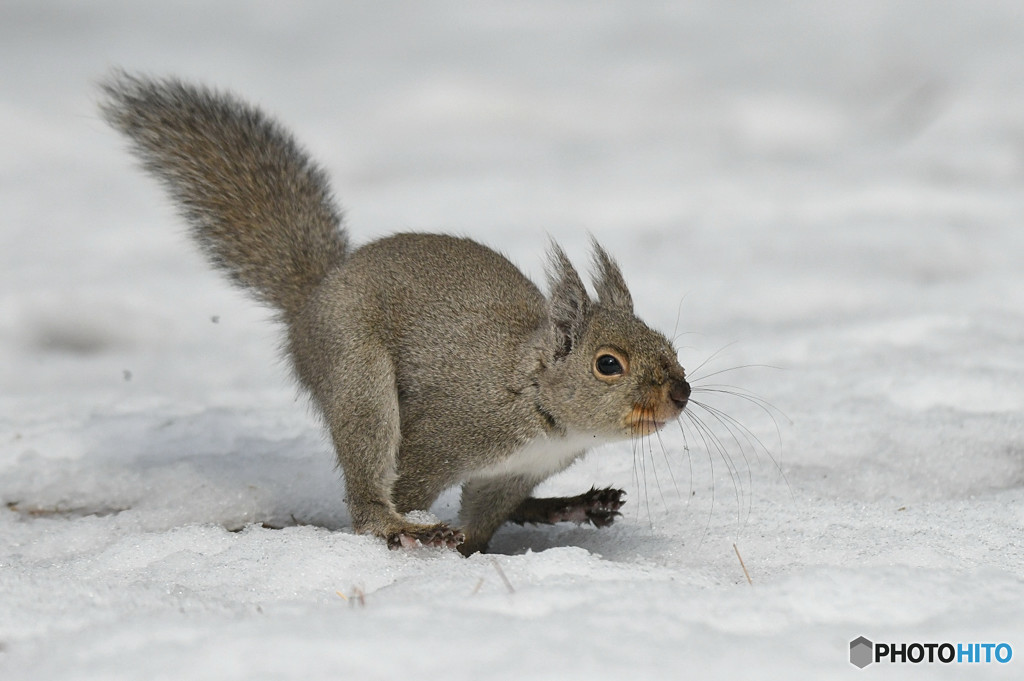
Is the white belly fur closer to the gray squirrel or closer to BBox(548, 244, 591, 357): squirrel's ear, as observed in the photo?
the gray squirrel

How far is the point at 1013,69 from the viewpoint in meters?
10.4

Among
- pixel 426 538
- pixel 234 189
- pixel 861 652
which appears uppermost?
pixel 234 189

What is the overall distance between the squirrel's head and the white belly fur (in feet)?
0.22

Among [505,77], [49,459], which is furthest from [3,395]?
[505,77]

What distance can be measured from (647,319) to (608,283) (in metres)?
2.92

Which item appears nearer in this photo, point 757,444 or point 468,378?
point 468,378

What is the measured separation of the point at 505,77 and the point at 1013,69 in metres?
4.89

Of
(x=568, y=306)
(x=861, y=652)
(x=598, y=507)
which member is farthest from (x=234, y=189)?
(x=861, y=652)

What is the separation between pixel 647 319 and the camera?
6770 mm

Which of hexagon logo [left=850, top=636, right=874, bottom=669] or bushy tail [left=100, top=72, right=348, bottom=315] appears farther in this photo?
bushy tail [left=100, top=72, right=348, bottom=315]

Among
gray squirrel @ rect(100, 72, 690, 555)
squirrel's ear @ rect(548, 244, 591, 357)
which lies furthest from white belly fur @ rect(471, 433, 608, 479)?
squirrel's ear @ rect(548, 244, 591, 357)

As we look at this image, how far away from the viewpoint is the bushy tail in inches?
172

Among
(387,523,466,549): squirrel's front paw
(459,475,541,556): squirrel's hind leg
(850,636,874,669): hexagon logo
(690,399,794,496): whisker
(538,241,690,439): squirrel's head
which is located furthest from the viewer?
(690,399,794,496): whisker

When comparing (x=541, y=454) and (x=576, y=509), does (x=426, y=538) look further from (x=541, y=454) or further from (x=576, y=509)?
(x=576, y=509)
